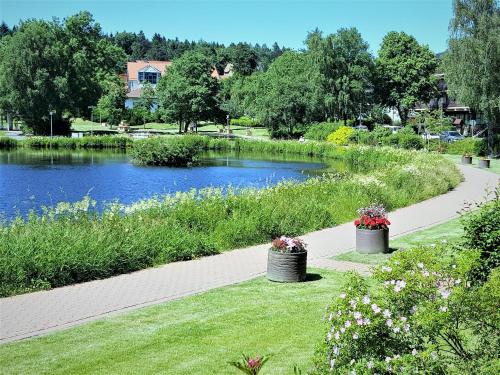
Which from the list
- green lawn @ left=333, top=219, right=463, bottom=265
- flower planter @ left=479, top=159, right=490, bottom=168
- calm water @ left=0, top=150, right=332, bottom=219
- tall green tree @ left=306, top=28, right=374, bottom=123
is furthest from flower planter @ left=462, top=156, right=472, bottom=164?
tall green tree @ left=306, top=28, right=374, bottom=123

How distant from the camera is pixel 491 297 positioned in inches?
218

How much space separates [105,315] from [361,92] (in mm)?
72922

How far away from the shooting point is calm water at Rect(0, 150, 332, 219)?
30703mm

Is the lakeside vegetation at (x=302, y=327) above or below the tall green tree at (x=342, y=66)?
below

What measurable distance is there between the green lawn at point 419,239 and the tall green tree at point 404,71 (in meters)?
68.8

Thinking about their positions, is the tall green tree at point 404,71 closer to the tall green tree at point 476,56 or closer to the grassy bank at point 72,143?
the tall green tree at point 476,56

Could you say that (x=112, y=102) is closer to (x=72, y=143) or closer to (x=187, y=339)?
(x=72, y=143)

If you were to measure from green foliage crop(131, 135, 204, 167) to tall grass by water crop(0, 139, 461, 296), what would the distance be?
104 feet

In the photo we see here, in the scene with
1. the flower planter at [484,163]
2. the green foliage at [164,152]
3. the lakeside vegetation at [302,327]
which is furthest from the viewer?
the green foliage at [164,152]

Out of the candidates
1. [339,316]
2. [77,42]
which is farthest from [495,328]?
[77,42]

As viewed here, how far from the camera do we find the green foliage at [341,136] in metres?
64.8

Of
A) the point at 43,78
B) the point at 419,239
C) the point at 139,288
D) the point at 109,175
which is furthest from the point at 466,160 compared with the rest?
the point at 43,78

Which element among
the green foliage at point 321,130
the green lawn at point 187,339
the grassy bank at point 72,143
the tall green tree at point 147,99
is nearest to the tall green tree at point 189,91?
the grassy bank at point 72,143

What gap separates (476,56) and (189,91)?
1868 inches
